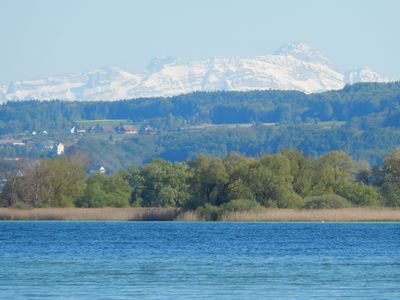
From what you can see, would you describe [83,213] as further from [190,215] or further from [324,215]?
[324,215]

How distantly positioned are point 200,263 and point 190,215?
137 feet

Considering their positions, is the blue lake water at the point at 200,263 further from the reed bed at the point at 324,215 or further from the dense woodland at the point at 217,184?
the dense woodland at the point at 217,184

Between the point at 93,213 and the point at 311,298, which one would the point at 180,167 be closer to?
the point at 93,213

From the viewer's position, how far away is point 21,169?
104125 millimetres

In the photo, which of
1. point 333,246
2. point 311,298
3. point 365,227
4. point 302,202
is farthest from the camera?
point 302,202

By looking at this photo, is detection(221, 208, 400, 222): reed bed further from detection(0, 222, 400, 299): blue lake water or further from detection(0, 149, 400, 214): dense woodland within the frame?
detection(0, 222, 400, 299): blue lake water

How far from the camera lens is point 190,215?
301 feet

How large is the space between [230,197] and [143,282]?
49.4m

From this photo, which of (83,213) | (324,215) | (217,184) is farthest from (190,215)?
(324,215)

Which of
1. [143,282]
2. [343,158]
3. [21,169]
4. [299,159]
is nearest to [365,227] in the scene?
[299,159]

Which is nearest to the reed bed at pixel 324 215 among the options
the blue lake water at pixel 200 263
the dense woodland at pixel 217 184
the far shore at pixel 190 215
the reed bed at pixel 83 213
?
the far shore at pixel 190 215

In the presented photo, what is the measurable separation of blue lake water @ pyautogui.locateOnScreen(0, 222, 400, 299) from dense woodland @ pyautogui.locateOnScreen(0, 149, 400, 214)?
9637 mm

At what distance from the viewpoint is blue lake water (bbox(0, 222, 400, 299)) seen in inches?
1532

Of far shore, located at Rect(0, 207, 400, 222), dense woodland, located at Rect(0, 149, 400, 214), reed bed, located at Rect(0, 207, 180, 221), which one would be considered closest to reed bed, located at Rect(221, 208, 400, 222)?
far shore, located at Rect(0, 207, 400, 222)
